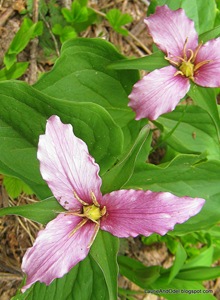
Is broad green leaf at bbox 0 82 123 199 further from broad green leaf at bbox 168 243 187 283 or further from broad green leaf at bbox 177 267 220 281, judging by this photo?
broad green leaf at bbox 177 267 220 281

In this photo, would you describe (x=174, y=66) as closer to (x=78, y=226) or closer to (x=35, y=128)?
(x=35, y=128)

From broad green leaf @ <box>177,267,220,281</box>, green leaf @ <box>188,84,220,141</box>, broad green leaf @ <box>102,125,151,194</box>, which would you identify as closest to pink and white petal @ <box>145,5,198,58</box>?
green leaf @ <box>188,84,220,141</box>

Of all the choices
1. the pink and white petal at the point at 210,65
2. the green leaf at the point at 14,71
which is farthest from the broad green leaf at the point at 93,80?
the green leaf at the point at 14,71

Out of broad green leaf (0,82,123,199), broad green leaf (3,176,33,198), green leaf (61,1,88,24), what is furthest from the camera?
green leaf (61,1,88,24)

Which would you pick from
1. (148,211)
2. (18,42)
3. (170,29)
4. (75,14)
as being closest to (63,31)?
(75,14)

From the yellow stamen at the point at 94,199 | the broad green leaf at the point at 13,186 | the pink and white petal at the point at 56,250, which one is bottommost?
the broad green leaf at the point at 13,186

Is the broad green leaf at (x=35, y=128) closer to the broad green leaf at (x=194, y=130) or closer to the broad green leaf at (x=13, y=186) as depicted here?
the broad green leaf at (x=13, y=186)
